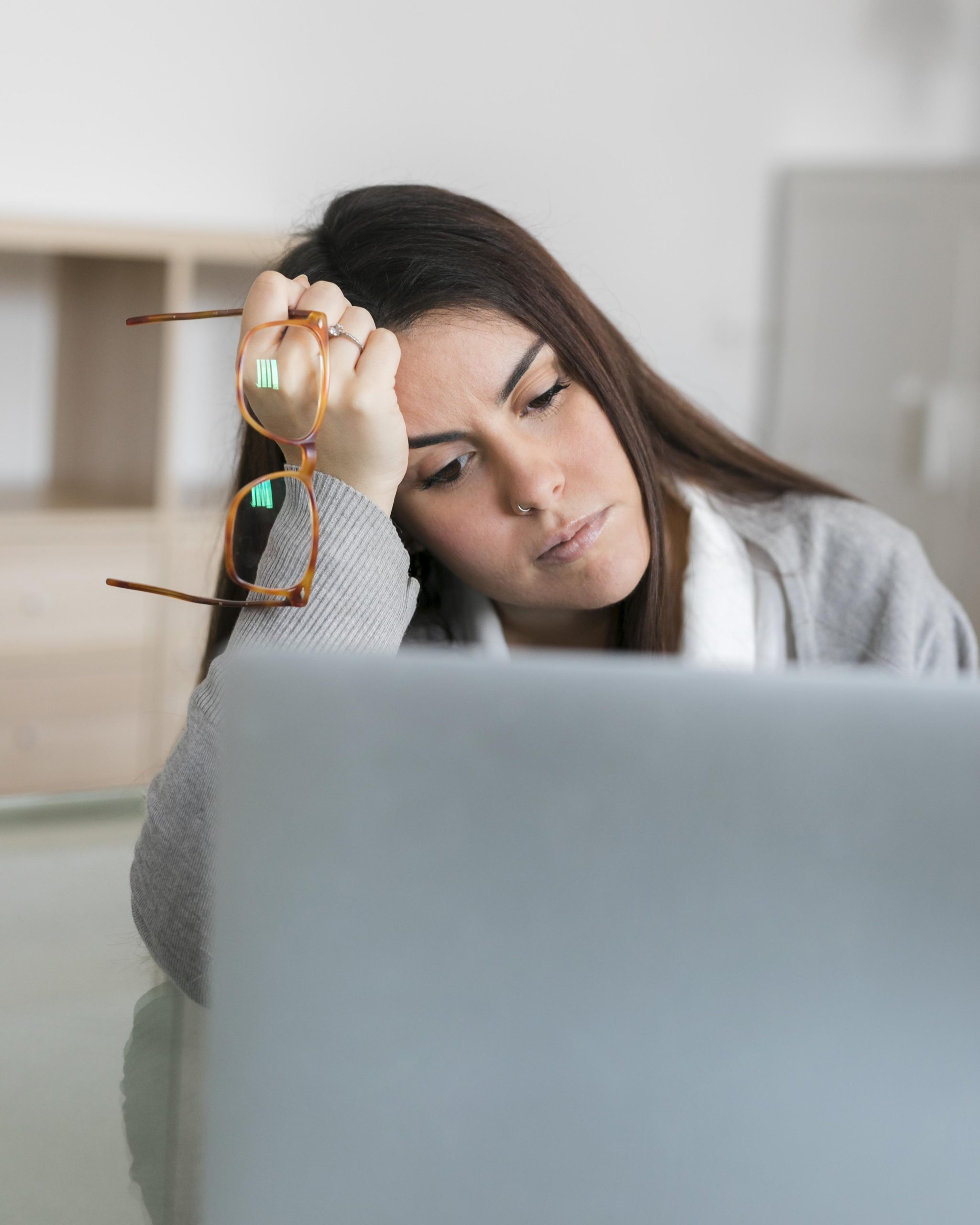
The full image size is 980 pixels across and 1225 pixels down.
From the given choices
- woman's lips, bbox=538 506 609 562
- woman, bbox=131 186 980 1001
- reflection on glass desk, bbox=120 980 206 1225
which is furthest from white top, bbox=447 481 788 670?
reflection on glass desk, bbox=120 980 206 1225

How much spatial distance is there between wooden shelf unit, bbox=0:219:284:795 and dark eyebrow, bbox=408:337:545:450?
153 cm

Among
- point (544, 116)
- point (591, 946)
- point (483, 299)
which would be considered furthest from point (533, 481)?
point (544, 116)

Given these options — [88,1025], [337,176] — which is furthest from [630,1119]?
[337,176]

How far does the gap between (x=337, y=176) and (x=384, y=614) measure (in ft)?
9.05

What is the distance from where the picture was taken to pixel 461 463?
3.22 feet

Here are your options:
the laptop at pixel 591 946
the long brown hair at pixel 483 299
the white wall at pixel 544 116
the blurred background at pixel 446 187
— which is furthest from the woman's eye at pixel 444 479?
the white wall at pixel 544 116

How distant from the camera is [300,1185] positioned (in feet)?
1.05

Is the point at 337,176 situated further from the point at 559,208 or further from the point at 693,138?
the point at 693,138

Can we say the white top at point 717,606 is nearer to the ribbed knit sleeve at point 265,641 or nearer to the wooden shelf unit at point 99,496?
the ribbed knit sleeve at point 265,641

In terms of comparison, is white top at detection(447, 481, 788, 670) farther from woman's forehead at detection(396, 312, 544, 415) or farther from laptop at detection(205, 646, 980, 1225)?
laptop at detection(205, 646, 980, 1225)

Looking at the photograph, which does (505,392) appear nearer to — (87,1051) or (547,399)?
(547,399)

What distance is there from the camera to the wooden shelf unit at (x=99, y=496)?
2.49 m

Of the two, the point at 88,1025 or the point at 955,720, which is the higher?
the point at 955,720

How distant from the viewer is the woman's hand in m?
0.82
